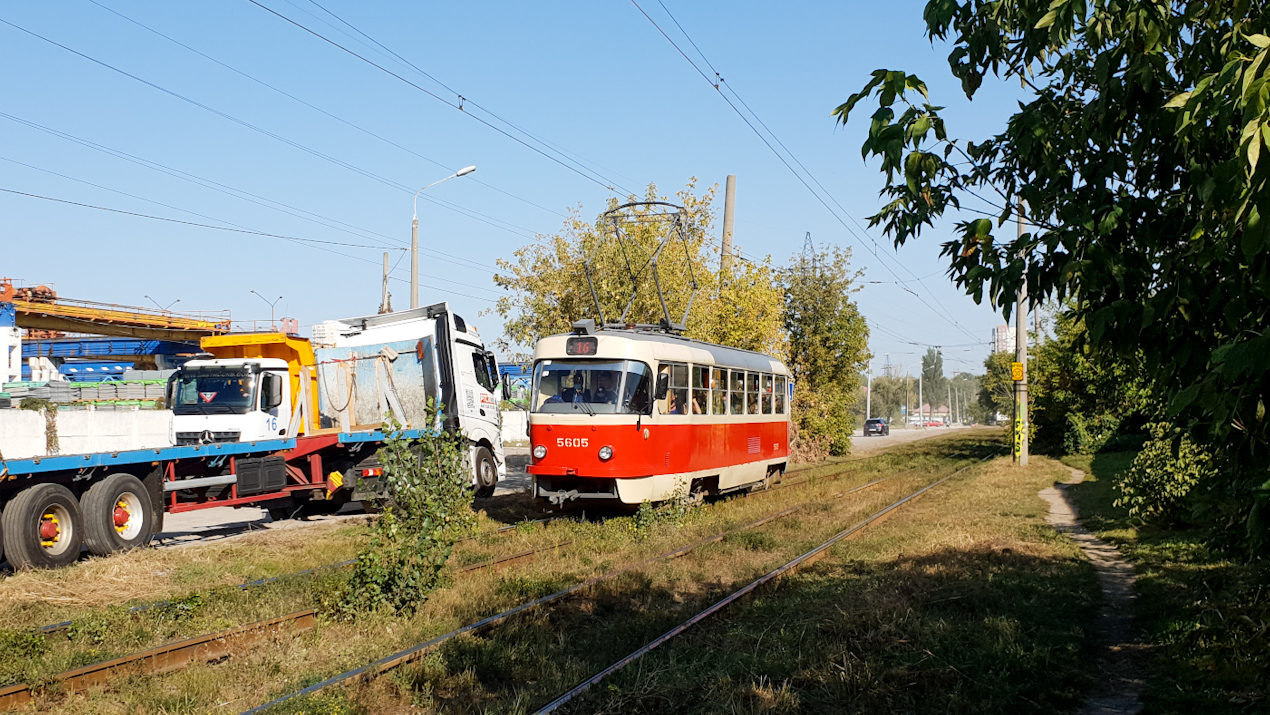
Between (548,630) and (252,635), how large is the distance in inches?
93.2

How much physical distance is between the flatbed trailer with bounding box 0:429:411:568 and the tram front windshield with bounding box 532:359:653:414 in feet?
9.92

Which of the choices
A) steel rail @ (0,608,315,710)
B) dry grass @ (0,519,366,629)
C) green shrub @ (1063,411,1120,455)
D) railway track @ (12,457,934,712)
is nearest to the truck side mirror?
dry grass @ (0,519,366,629)

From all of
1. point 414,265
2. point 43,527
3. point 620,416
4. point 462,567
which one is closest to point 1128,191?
point 462,567

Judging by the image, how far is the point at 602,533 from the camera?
13234 millimetres

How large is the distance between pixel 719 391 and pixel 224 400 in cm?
832

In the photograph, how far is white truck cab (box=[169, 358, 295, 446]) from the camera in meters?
15.0

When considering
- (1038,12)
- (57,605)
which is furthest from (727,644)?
(57,605)

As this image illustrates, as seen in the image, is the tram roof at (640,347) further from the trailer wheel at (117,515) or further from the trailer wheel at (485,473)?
the trailer wheel at (117,515)

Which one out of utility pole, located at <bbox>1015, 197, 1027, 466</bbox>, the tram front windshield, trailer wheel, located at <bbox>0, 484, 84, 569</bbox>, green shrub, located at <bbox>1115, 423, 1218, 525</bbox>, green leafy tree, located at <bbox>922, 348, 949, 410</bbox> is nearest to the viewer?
trailer wheel, located at <bbox>0, 484, 84, 569</bbox>

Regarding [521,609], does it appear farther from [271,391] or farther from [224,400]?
[224,400]

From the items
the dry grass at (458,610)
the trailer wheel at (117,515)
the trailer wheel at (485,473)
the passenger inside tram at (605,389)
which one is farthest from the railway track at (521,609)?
the trailer wheel at (485,473)

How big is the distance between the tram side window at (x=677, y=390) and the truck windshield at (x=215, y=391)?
6759mm

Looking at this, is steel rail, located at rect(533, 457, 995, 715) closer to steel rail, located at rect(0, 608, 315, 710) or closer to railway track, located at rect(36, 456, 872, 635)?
steel rail, located at rect(0, 608, 315, 710)

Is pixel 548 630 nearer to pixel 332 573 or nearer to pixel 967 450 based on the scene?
pixel 332 573
